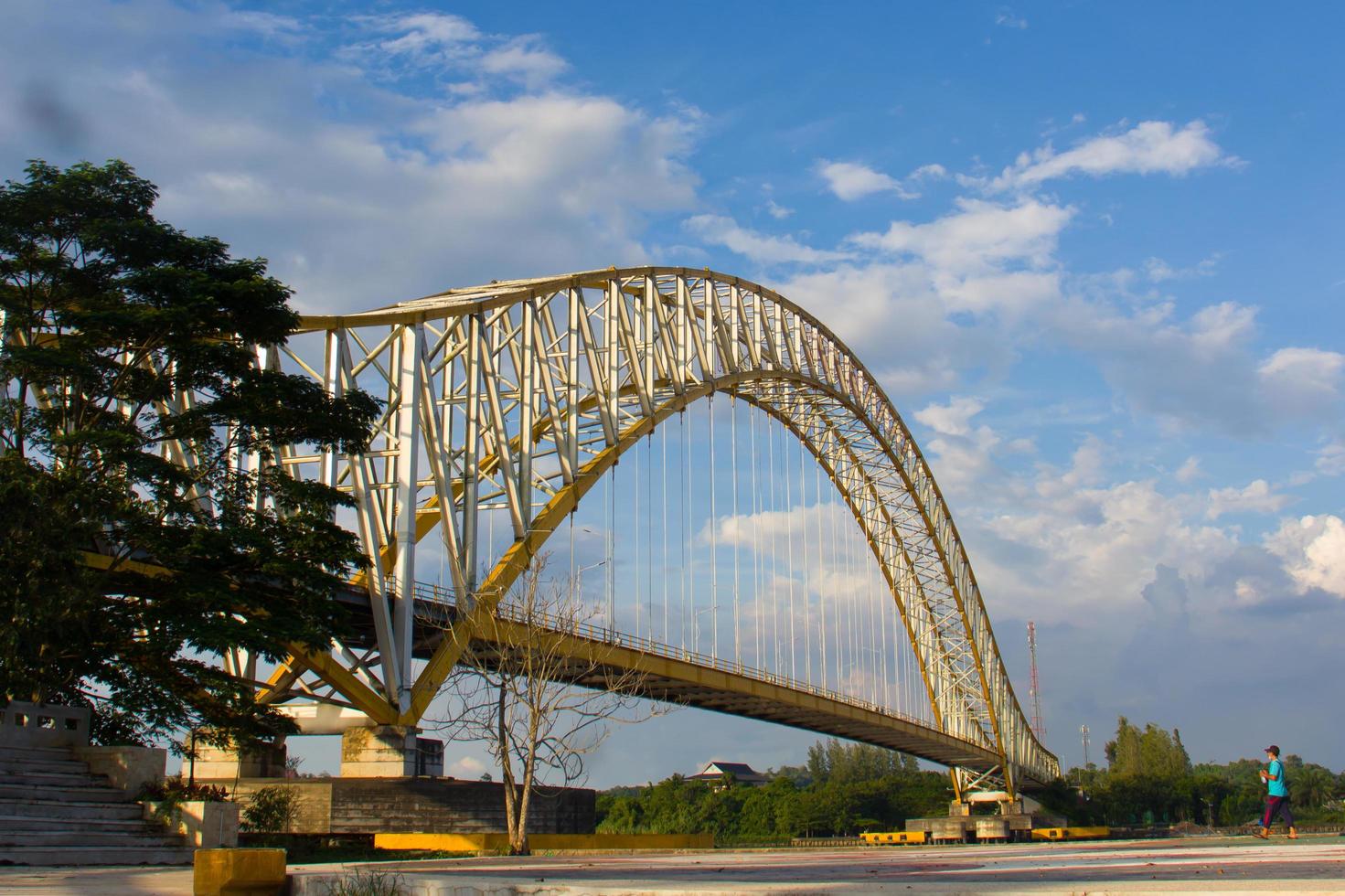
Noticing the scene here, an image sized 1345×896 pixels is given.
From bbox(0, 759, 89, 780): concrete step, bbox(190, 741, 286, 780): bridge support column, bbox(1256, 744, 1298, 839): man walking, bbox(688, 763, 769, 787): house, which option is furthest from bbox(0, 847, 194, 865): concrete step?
bbox(688, 763, 769, 787): house

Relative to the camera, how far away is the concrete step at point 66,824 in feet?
57.7

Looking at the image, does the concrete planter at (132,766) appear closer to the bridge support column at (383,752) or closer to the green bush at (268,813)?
the green bush at (268,813)

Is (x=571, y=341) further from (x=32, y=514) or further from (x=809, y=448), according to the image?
(x=809, y=448)

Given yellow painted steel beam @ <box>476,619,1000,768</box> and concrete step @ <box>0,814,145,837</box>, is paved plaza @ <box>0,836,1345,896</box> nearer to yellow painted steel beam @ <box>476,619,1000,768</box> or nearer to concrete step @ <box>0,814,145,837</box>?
concrete step @ <box>0,814,145,837</box>

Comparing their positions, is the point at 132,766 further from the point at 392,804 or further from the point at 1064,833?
the point at 1064,833

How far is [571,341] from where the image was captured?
45.1 meters

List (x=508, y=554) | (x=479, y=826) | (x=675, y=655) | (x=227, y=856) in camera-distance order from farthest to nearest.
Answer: (x=675, y=655)
(x=508, y=554)
(x=479, y=826)
(x=227, y=856)

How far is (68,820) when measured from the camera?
18734mm

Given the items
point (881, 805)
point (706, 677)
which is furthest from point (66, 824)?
point (881, 805)

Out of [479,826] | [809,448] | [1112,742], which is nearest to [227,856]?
[479,826]

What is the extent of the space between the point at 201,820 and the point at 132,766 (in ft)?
8.49

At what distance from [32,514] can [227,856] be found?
46.2 ft

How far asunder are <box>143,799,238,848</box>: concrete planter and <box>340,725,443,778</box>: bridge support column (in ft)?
47.6

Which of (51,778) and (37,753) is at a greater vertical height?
(37,753)
